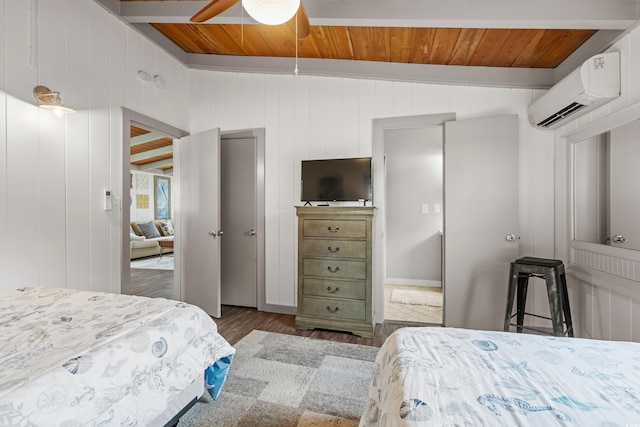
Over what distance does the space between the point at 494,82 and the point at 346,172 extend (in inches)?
65.1

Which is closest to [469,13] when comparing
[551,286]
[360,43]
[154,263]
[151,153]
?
[360,43]

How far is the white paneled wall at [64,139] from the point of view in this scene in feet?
6.81

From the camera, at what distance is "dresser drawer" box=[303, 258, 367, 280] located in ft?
9.63

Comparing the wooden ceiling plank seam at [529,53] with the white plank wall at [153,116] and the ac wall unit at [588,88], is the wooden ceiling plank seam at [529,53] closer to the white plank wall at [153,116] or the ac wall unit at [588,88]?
the white plank wall at [153,116]

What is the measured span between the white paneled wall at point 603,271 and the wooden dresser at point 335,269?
1.73 metres

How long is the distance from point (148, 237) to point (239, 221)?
5203 mm

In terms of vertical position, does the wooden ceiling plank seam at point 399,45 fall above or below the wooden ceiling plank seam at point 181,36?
below

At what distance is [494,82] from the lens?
3000 millimetres

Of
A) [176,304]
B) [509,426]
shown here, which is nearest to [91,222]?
[176,304]

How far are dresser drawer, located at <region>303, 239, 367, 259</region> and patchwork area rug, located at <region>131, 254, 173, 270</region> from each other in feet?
14.8

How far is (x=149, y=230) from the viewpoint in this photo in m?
7.94

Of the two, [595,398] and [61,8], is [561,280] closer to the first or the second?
[595,398]

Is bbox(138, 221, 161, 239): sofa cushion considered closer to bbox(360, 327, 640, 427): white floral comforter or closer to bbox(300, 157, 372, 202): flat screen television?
bbox(300, 157, 372, 202): flat screen television

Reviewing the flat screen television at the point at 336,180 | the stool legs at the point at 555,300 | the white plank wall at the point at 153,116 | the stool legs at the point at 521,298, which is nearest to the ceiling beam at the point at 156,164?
the white plank wall at the point at 153,116
